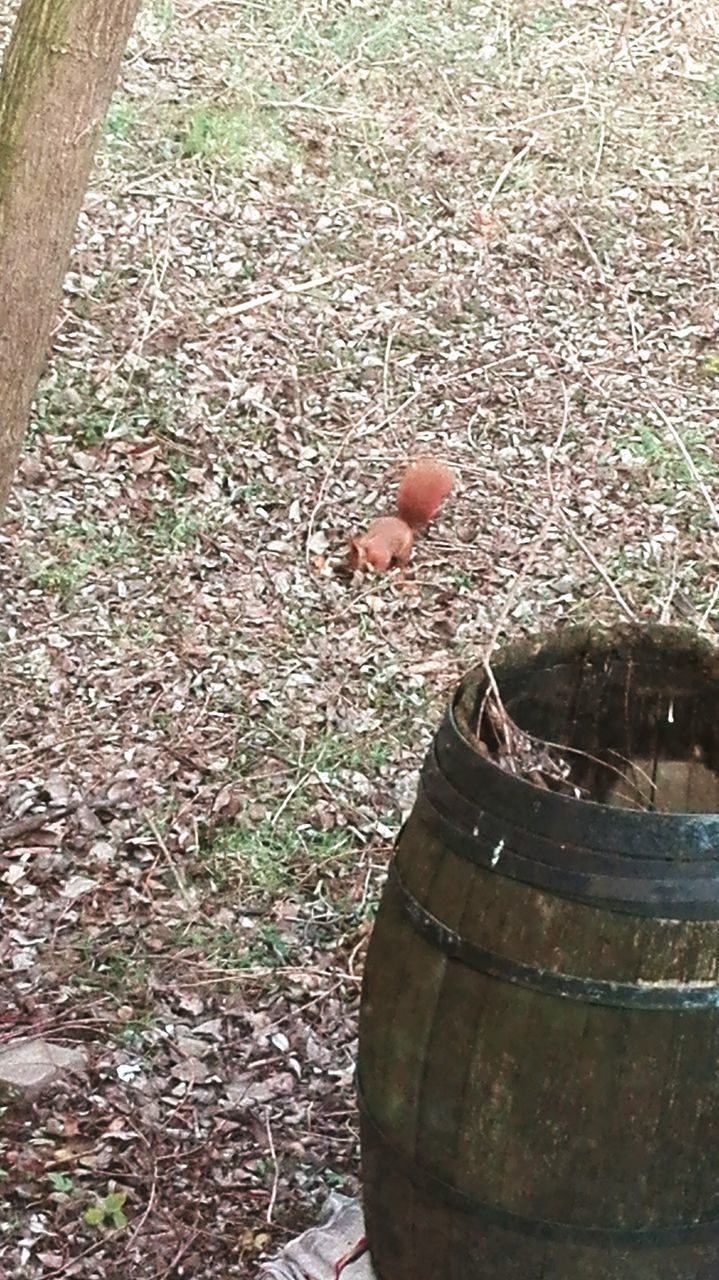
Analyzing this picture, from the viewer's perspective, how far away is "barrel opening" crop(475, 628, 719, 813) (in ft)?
8.15

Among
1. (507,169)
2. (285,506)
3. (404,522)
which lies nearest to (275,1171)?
(404,522)

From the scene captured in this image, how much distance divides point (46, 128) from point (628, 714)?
1575 millimetres

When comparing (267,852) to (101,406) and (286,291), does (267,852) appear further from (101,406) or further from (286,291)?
(286,291)

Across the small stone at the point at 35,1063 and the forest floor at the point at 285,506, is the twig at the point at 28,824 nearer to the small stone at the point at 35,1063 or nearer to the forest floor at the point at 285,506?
the forest floor at the point at 285,506

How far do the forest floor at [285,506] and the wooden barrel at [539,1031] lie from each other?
14.6 inches

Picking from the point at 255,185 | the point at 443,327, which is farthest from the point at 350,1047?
the point at 255,185

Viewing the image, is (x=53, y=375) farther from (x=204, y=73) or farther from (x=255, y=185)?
(x=204, y=73)

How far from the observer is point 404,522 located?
5270 mm

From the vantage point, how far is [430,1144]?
7.20ft

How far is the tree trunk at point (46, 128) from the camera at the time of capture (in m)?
2.73

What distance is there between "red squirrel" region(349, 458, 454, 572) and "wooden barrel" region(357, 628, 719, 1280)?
2.79m

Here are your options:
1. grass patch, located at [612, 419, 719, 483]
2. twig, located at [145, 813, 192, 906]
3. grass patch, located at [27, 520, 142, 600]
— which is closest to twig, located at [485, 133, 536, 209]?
grass patch, located at [612, 419, 719, 483]

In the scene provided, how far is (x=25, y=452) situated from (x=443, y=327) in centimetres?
202

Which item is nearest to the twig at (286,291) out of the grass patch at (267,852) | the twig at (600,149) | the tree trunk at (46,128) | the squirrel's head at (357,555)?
the squirrel's head at (357,555)
